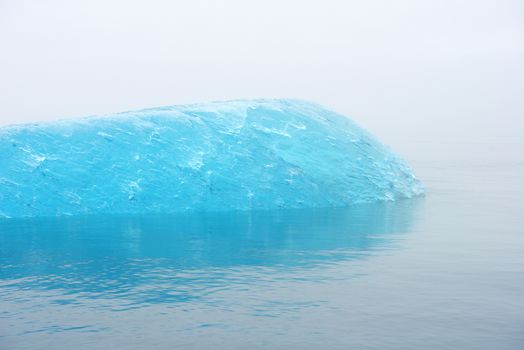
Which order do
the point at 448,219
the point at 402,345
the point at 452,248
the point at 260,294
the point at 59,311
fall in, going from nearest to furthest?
the point at 402,345 → the point at 59,311 → the point at 260,294 → the point at 452,248 → the point at 448,219

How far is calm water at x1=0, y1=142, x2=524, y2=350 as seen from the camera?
497 inches

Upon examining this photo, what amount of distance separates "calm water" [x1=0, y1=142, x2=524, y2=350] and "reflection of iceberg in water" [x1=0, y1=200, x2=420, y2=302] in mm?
61

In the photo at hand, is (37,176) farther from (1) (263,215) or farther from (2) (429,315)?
(2) (429,315)

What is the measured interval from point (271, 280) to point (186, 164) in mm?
10347

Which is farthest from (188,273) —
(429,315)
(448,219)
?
(448,219)

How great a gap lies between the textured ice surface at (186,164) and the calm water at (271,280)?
1.05m

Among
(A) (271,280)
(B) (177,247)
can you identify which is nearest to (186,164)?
A: (B) (177,247)

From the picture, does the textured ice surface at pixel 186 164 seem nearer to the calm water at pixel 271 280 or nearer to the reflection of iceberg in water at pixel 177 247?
the reflection of iceberg in water at pixel 177 247

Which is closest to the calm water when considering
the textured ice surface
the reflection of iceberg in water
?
the reflection of iceberg in water

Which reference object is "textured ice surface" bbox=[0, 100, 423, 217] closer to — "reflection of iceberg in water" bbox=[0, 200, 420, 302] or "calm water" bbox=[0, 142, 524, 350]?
"reflection of iceberg in water" bbox=[0, 200, 420, 302]

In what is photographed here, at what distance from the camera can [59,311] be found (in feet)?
46.2

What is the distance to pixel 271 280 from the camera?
1636cm

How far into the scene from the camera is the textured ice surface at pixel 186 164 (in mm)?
24984

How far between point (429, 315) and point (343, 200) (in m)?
13.4
